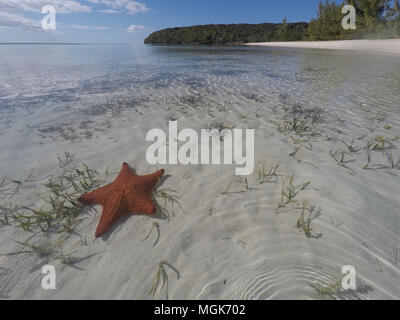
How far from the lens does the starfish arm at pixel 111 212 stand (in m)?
1.77

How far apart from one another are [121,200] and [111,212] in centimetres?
14

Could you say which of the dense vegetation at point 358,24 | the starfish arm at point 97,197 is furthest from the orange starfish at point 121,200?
the dense vegetation at point 358,24

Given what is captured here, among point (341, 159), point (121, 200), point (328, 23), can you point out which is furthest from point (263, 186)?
point (328, 23)

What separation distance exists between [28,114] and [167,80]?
17.7ft

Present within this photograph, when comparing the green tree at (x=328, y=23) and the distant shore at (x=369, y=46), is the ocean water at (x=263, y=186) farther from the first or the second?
the green tree at (x=328, y=23)

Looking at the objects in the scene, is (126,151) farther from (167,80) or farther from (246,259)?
(167,80)

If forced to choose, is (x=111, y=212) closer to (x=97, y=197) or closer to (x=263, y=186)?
(x=97, y=197)

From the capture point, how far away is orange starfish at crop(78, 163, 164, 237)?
184cm

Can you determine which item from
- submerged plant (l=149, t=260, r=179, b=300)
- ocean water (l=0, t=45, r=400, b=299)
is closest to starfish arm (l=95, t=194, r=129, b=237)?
ocean water (l=0, t=45, r=400, b=299)

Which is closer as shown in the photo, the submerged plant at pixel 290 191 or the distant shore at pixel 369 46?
the submerged plant at pixel 290 191

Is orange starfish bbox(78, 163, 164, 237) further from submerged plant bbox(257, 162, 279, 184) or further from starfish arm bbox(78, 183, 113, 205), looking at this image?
submerged plant bbox(257, 162, 279, 184)

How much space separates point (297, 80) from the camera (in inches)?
304

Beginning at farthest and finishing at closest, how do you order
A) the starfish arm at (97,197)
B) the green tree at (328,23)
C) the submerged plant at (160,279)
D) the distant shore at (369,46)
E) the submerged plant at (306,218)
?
the green tree at (328,23) < the distant shore at (369,46) < the starfish arm at (97,197) < the submerged plant at (306,218) < the submerged plant at (160,279)

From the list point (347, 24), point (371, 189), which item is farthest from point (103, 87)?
point (347, 24)
